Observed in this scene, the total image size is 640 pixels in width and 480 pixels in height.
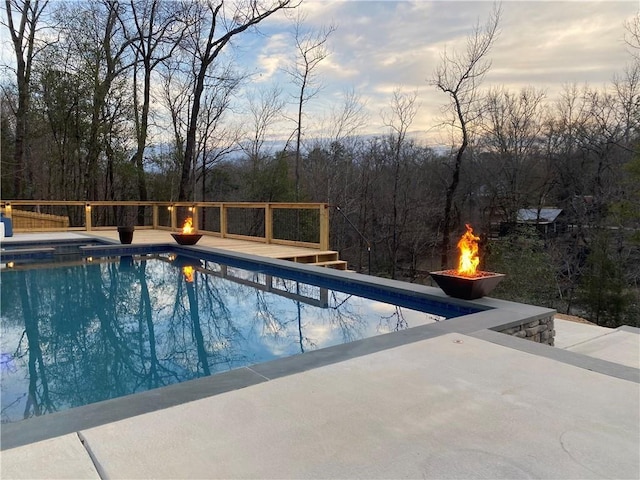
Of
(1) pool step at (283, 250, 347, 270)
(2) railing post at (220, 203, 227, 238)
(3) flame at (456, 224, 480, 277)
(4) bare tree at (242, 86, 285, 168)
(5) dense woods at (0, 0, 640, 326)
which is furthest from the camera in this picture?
(4) bare tree at (242, 86, 285, 168)

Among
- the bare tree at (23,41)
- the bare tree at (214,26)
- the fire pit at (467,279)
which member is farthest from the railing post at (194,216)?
the fire pit at (467,279)

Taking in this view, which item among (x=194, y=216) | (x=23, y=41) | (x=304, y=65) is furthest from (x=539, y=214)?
(x=23, y=41)

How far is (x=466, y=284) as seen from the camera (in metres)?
4.23

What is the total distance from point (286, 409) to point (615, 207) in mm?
13124

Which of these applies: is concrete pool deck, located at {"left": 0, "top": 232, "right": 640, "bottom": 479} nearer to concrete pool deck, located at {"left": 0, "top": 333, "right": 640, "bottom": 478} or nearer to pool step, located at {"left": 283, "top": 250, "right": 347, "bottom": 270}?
concrete pool deck, located at {"left": 0, "top": 333, "right": 640, "bottom": 478}

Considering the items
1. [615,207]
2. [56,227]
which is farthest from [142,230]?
[615,207]

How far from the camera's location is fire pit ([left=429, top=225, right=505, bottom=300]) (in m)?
4.23

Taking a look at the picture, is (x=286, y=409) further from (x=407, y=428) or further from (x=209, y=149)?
(x=209, y=149)

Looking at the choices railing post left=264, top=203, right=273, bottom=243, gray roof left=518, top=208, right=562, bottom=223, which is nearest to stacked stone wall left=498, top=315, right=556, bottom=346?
railing post left=264, top=203, right=273, bottom=243

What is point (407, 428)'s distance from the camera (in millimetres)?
1889

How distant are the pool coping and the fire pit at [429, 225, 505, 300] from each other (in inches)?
3.1

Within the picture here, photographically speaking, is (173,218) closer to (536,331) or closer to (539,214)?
(536,331)

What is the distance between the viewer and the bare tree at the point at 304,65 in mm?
15102

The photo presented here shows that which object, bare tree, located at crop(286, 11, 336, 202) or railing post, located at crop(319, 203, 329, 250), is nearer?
railing post, located at crop(319, 203, 329, 250)
